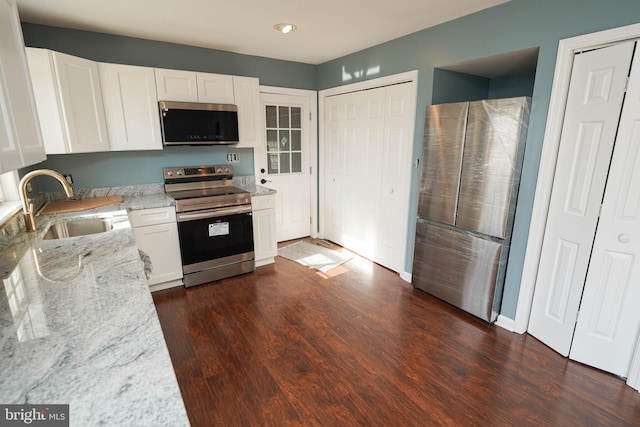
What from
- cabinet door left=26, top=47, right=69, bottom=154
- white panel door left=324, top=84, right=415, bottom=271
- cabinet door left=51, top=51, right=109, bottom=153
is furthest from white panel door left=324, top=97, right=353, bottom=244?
cabinet door left=26, top=47, right=69, bottom=154

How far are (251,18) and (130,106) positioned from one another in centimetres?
136

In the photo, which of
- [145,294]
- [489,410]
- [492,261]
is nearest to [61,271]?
[145,294]

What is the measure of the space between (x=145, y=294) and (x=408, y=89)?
2.78m

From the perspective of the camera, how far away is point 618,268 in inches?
74.8

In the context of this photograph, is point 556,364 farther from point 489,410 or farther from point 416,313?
point 416,313

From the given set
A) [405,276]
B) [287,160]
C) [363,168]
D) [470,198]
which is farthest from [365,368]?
[287,160]

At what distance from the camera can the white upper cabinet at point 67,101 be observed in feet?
7.48

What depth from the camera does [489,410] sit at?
1.76 metres

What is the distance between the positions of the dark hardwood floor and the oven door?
1.20 feet

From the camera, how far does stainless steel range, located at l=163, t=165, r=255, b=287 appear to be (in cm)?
298

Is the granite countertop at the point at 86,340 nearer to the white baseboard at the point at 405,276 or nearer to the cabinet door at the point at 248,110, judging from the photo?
the cabinet door at the point at 248,110

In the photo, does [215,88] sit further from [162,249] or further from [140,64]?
[162,249]

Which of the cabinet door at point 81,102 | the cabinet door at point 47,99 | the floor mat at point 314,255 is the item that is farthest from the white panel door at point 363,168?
the cabinet door at point 47,99

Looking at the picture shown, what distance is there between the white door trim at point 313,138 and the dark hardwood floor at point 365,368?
174 centimetres
